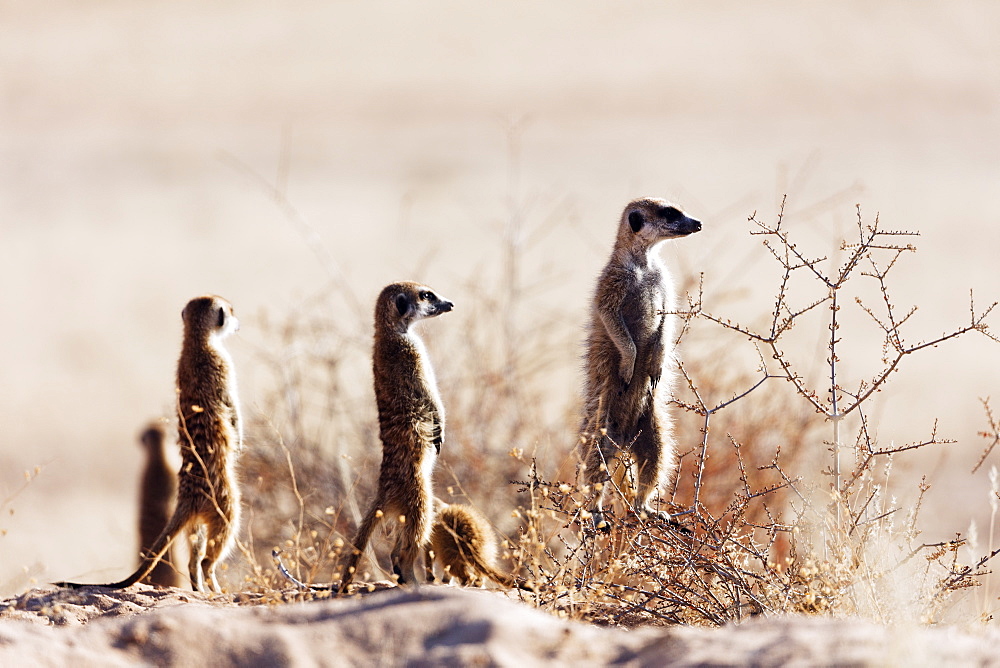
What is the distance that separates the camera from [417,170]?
22719mm

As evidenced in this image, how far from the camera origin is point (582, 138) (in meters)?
25.5

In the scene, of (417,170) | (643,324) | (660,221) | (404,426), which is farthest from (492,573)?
(417,170)

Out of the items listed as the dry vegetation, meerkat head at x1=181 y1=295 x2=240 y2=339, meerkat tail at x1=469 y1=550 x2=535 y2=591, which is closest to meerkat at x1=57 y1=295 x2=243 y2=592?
meerkat head at x1=181 y1=295 x2=240 y2=339

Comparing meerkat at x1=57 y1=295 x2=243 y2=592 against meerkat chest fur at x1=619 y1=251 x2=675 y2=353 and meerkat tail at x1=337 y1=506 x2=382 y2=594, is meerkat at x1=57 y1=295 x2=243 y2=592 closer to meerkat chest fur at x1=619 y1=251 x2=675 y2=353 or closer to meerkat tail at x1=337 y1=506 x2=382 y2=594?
meerkat tail at x1=337 y1=506 x2=382 y2=594

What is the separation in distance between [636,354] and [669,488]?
943 mm

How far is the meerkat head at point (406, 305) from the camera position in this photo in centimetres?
486

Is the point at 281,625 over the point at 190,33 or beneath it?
beneath

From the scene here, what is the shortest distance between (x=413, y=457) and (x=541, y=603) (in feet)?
2.52

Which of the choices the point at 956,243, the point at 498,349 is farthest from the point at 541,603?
the point at 956,243

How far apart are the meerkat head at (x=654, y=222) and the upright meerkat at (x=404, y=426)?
908mm

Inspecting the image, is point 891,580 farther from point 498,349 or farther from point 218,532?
point 498,349

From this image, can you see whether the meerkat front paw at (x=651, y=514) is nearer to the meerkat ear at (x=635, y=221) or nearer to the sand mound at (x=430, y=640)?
the sand mound at (x=430, y=640)

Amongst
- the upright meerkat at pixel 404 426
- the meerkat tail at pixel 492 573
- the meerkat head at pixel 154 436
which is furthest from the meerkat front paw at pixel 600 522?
the meerkat head at pixel 154 436

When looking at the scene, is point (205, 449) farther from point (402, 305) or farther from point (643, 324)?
point (643, 324)
